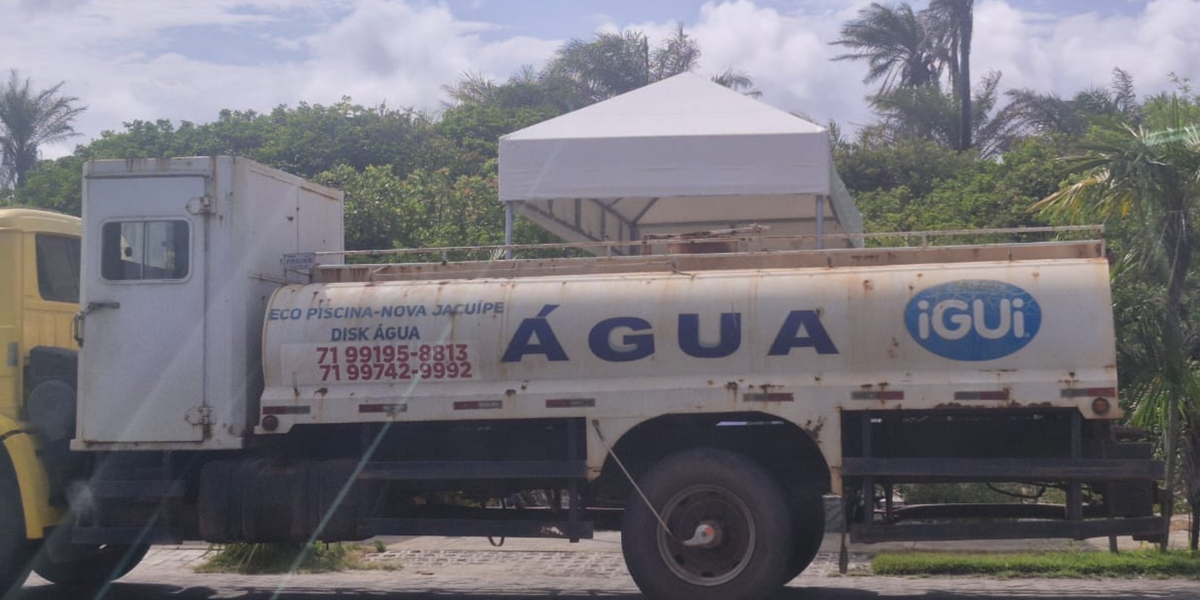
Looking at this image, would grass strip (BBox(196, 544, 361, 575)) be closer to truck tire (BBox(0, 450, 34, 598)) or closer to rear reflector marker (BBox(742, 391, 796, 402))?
truck tire (BBox(0, 450, 34, 598))

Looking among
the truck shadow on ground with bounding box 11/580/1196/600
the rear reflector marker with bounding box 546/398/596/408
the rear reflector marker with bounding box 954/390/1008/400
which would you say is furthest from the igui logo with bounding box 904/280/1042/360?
the truck shadow on ground with bounding box 11/580/1196/600

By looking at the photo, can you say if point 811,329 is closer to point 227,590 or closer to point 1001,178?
point 227,590

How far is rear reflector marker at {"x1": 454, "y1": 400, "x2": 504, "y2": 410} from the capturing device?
7.96 metres

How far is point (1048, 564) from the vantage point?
9.84 m

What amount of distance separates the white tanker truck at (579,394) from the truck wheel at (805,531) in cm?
4

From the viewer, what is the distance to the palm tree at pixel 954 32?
41594 mm

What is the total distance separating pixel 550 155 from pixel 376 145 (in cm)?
2290

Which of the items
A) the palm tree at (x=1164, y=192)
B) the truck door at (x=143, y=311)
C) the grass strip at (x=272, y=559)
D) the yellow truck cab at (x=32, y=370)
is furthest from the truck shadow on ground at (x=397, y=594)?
the palm tree at (x=1164, y=192)

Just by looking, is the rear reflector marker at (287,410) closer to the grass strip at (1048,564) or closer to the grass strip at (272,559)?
the grass strip at (272,559)

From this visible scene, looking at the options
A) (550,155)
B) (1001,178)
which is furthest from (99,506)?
(1001,178)

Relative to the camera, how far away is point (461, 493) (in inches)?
337

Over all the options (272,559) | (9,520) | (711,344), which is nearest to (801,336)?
(711,344)

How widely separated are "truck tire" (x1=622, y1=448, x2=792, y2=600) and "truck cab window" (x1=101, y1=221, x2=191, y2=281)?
361cm

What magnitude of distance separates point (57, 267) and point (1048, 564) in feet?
26.2
